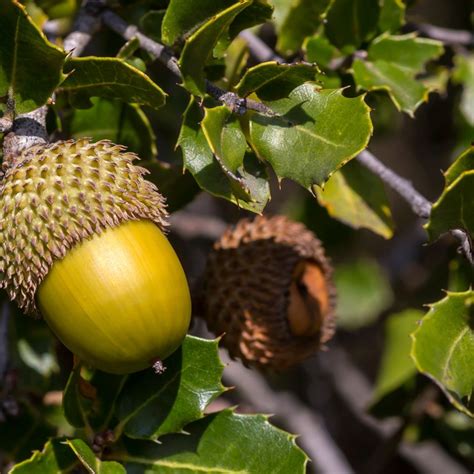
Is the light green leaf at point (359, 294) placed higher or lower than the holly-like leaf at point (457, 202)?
lower

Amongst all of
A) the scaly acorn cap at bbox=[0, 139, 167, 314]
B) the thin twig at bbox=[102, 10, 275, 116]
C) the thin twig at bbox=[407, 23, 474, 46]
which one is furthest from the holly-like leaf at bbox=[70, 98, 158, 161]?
the thin twig at bbox=[407, 23, 474, 46]

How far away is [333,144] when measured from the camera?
148 cm

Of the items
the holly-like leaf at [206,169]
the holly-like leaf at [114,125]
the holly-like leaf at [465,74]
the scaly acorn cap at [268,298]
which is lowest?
the scaly acorn cap at [268,298]

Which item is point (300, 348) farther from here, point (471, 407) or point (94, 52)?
point (94, 52)

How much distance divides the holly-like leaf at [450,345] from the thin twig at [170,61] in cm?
48

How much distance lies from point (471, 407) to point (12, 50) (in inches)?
41.0

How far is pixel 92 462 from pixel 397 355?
4.18ft

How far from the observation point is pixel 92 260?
4.45 ft

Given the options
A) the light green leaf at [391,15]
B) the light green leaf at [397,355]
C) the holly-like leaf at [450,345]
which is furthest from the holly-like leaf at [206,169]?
the light green leaf at [397,355]

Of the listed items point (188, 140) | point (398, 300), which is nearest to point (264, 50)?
point (188, 140)

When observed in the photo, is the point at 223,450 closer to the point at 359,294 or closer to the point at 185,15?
the point at 185,15

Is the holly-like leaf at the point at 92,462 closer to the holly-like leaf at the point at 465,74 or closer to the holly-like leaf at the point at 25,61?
the holly-like leaf at the point at 25,61

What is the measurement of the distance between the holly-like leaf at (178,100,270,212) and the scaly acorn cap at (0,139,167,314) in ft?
0.32

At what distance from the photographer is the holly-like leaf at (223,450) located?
1.57 metres
